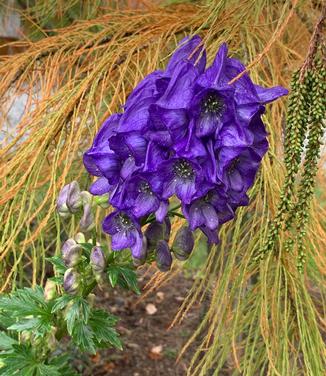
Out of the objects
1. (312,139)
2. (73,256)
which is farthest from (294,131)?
(73,256)

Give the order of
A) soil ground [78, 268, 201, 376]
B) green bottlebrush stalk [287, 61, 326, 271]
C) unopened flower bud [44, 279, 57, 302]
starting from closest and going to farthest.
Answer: green bottlebrush stalk [287, 61, 326, 271], unopened flower bud [44, 279, 57, 302], soil ground [78, 268, 201, 376]

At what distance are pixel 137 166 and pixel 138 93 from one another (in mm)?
105

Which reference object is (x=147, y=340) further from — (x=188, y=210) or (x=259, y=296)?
(x=188, y=210)

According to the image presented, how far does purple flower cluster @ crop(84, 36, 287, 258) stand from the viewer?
77 centimetres

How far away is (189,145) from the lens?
2.50 ft

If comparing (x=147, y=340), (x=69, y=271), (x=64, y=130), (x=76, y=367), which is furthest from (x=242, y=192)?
(x=147, y=340)

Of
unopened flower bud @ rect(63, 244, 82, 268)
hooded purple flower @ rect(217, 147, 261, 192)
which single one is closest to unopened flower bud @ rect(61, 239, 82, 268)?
unopened flower bud @ rect(63, 244, 82, 268)

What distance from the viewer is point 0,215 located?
1.18 m

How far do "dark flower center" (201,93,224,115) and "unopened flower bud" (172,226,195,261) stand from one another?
20cm

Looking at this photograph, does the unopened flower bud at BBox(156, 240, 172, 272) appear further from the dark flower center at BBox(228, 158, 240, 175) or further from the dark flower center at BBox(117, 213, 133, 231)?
the dark flower center at BBox(228, 158, 240, 175)

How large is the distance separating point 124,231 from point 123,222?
14 millimetres

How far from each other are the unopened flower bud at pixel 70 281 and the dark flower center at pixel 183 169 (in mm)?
229

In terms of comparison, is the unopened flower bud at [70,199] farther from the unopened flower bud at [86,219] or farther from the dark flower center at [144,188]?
the dark flower center at [144,188]

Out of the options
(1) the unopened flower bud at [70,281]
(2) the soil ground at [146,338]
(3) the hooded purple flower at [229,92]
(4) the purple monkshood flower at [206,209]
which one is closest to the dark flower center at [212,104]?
(3) the hooded purple flower at [229,92]
